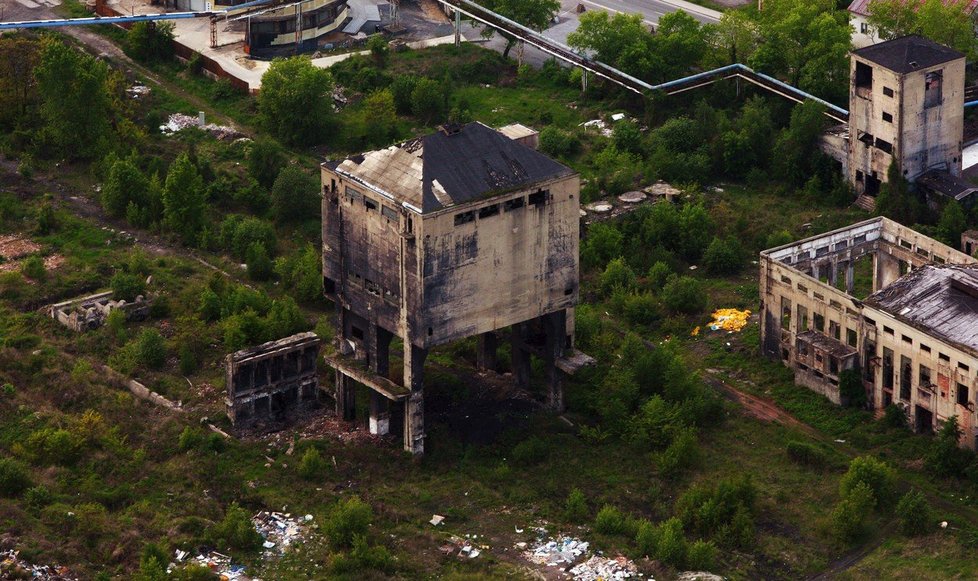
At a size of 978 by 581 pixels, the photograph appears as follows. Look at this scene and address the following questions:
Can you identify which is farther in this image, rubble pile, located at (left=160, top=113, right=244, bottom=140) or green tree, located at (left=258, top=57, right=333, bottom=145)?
rubble pile, located at (left=160, top=113, right=244, bottom=140)

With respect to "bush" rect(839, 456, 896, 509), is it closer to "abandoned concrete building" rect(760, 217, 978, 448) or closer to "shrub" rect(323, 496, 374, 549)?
"abandoned concrete building" rect(760, 217, 978, 448)

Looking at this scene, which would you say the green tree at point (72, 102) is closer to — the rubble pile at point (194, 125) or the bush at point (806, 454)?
the rubble pile at point (194, 125)

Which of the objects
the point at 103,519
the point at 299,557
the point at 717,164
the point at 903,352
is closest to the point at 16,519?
the point at 103,519

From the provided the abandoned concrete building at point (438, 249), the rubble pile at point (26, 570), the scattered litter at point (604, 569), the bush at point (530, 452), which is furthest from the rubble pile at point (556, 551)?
the rubble pile at point (26, 570)

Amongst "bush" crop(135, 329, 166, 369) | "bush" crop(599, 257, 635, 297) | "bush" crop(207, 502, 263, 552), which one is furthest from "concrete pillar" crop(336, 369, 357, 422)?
"bush" crop(599, 257, 635, 297)

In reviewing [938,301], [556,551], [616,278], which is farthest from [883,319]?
[556,551]

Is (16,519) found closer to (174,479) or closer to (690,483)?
(174,479)
